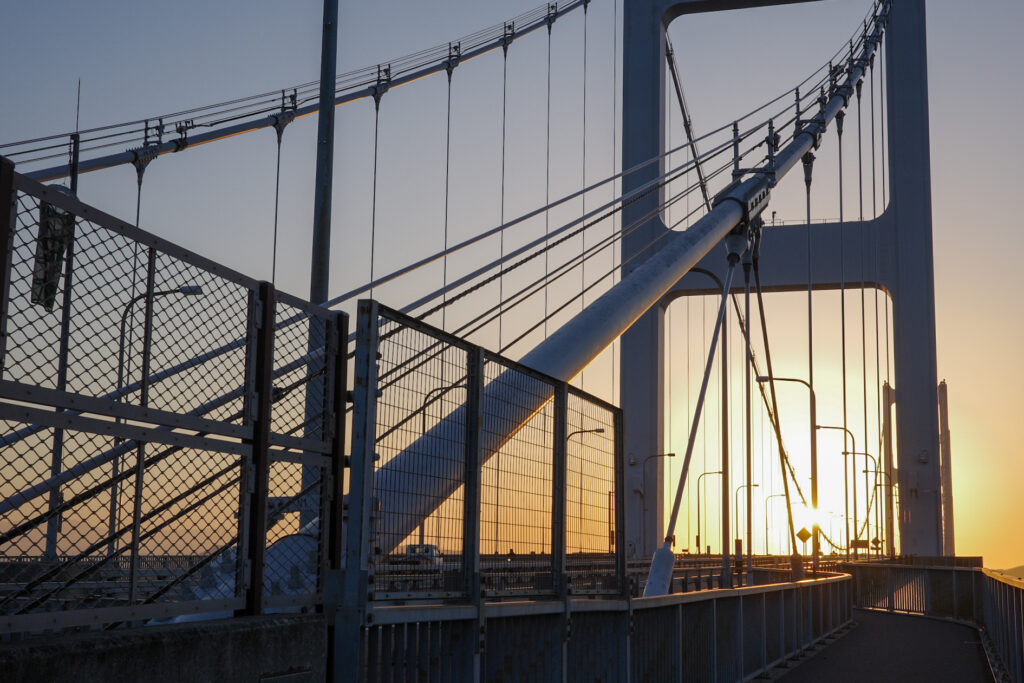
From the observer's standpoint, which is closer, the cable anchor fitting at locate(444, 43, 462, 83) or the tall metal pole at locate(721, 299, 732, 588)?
the tall metal pole at locate(721, 299, 732, 588)

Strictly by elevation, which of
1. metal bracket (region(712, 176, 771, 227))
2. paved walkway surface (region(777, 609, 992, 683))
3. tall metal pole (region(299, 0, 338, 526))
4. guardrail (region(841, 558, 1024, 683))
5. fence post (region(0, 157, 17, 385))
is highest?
metal bracket (region(712, 176, 771, 227))

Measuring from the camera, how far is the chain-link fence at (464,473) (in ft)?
19.8

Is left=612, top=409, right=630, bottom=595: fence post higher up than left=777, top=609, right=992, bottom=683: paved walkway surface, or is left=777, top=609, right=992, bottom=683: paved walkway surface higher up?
left=612, top=409, right=630, bottom=595: fence post

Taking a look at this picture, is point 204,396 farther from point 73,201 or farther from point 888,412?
point 888,412

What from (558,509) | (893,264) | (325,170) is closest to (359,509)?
(558,509)

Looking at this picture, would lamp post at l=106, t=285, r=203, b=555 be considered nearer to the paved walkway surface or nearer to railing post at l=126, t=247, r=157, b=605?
railing post at l=126, t=247, r=157, b=605

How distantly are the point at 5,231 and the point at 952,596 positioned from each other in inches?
1027

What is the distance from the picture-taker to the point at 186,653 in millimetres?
4809

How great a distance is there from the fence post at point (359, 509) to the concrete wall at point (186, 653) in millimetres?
130

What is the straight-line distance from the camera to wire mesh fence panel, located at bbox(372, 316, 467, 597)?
240 inches

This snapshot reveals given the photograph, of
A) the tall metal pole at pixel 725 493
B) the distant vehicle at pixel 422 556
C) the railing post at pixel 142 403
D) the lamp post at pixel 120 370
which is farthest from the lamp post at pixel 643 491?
the railing post at pixel 142 403

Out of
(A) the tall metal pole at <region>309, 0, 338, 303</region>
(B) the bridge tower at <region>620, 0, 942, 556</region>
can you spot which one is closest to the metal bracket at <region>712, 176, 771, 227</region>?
(A) the tall metal pole at <region>309, 0, 338, 303</region>

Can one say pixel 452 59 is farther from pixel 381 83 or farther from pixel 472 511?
pixel 472 511

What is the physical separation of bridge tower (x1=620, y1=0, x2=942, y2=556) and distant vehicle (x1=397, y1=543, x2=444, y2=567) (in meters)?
31.0
